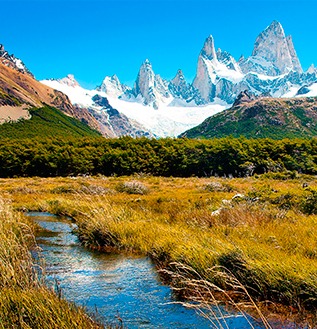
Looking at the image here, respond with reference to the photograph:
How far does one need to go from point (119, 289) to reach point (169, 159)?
8908 cm

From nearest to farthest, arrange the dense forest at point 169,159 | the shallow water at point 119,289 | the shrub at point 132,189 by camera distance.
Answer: the shallow water at point 119,289, the shrub at point 132,189, the dense forest at point 169,159

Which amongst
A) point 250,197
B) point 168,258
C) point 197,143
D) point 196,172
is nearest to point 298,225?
point 168,258

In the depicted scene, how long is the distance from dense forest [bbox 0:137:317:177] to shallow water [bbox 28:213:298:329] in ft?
262

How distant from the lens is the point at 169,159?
327ft

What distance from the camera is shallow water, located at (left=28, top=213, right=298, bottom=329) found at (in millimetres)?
8586

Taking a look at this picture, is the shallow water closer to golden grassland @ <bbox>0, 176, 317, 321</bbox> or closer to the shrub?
golden grassland @ <bbox>0, 176, 317, 321</bbox>

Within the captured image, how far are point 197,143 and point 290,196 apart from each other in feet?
264

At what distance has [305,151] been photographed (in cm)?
9712

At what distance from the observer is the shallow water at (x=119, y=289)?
859cm

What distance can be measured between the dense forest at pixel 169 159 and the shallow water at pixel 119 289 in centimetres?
7984

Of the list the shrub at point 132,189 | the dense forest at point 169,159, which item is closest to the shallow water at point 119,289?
the shrub at point 132,189

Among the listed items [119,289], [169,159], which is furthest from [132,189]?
[169,159]

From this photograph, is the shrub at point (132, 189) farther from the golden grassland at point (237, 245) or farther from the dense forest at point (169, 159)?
the dense forest at point (169, 159)

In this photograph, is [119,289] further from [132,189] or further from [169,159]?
[169,159]
